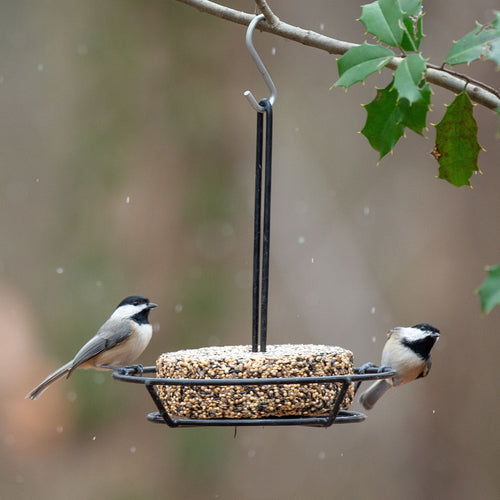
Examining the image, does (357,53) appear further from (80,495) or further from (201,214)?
(80,495)

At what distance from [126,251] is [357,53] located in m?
5.06

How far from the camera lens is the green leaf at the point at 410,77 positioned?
2064mm

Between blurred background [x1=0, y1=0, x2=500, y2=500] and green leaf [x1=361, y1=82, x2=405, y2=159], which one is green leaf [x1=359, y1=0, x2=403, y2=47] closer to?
green leaf [x1=361, y1=82, x2=405, y2=159]

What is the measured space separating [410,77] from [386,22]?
0.86ft

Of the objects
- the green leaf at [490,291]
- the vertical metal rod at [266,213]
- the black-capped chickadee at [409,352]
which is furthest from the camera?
the black-capped chickadee at [409,352]

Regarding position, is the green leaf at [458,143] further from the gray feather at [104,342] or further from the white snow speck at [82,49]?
the white snow speck at [82,49]

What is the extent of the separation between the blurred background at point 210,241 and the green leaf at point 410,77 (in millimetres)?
4378

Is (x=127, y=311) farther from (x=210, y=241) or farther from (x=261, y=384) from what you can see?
(x=210, y=241)

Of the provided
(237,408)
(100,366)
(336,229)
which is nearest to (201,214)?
(336,229)

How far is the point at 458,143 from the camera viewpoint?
2.46m

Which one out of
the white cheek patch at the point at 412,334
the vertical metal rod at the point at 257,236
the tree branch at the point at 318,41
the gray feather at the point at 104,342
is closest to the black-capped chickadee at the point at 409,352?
the white cheek patch at the point at 412,334

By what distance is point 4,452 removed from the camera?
6.89 meters

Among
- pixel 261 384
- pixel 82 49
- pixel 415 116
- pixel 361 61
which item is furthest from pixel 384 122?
pixel 82 49

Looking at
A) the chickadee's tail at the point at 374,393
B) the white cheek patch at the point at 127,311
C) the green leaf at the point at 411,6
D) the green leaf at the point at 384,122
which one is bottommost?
the chickadee's tail at the point at 374,393
